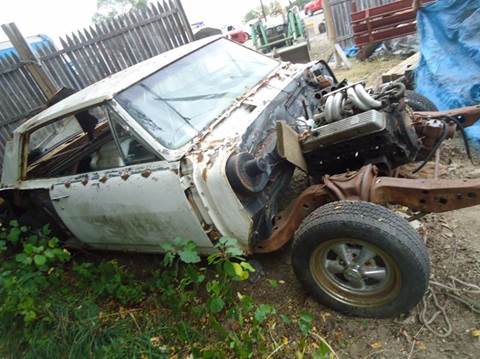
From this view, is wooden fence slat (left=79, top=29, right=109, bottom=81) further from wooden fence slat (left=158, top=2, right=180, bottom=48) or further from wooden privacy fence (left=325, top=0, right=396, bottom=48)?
wooden privacy fence (left=325, top=0, right=396, bottom=48)

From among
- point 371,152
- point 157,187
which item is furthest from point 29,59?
point 371,152

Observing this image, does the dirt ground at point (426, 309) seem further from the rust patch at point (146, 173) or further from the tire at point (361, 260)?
the rust patch at point (146, 173)

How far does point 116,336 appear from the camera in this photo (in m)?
2.46

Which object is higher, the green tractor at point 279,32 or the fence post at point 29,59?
the fence post at point 29,59

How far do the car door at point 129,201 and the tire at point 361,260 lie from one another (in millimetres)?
804

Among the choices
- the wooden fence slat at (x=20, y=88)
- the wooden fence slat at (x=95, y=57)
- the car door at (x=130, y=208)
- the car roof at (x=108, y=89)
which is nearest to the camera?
the car door at (x=130, y=208)

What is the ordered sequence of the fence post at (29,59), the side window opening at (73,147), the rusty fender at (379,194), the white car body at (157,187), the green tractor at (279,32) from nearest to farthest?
the rusty fender at (379,194) → the white car body at (157,187) → the side window opening at (73,147) → the fence post at (29,59) → the green tractor at (279,32)

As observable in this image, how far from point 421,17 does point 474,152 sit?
8.05 feet

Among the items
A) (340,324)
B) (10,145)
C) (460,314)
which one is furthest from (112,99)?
(460,314)

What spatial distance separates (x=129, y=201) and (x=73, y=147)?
1809 millimetres

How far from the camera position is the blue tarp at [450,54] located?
12.0 feet

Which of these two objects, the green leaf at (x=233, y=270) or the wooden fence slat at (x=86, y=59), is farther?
A: the wooden fence slat at (x=86, y=59)

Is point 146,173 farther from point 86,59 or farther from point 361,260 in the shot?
point 86,59

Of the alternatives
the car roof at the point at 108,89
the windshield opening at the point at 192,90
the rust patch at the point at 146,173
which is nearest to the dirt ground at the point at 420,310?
the rust patch at the point at 146,173
